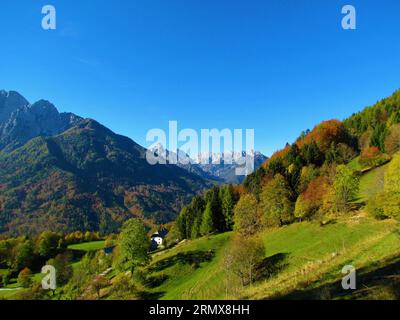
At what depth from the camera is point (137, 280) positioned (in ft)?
209

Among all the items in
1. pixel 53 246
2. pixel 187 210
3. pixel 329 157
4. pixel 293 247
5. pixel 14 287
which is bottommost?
pixel 14 287

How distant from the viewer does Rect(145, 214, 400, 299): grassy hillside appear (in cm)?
1804

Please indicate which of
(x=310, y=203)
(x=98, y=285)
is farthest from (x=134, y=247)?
(x=310, y=203)

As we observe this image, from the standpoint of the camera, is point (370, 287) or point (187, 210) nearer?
point (370, 287)

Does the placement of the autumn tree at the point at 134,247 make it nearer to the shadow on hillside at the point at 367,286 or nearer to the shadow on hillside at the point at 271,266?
the shadow on hillside at the point at 271,266

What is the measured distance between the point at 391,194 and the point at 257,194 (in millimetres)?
54264

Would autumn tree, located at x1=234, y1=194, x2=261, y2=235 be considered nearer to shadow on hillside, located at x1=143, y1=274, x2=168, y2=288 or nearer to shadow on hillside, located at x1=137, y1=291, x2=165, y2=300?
shadow on hillside, located at x1=143, y1=274, x2=168, y2=288

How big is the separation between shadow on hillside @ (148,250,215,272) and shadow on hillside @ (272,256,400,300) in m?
50.0

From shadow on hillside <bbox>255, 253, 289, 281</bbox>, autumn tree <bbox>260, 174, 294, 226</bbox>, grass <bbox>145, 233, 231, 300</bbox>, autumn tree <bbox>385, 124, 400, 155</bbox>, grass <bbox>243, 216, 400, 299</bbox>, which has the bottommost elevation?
grass <bbox>145, 233, 231, 300</bbox>

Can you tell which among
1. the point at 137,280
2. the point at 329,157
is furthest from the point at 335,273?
the point at 329,157

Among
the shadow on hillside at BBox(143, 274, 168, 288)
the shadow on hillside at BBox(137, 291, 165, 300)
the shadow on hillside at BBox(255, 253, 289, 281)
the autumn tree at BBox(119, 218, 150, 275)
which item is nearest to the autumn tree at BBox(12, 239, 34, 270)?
the autumn tree at BBox(119, 218, 150, 275)

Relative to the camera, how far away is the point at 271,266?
155ft
